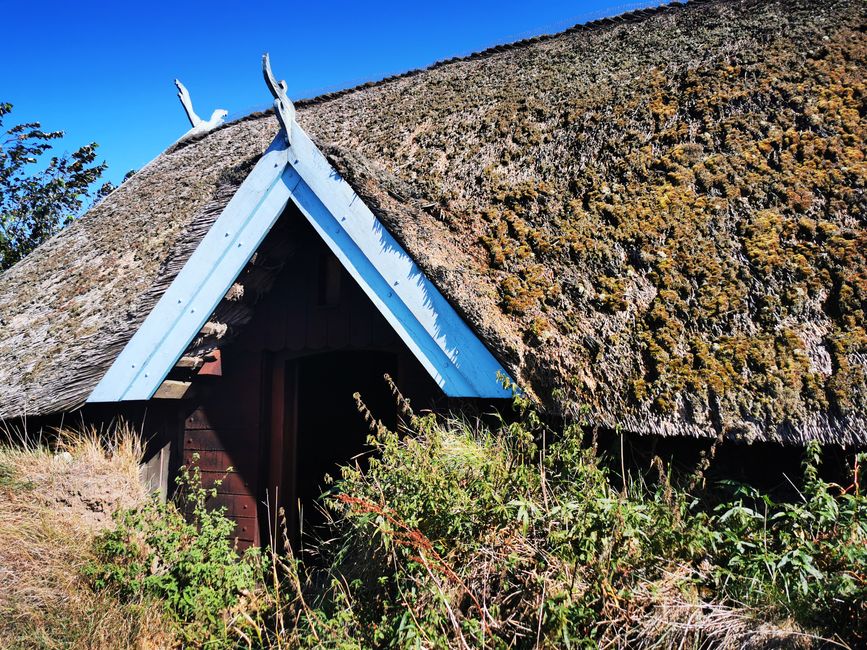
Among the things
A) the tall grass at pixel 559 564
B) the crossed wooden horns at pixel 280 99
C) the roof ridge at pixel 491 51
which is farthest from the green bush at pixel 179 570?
the roof ridge at pixel 491 51

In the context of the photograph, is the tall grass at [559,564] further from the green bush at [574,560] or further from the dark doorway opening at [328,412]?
the dark doorway opening at [328,412]

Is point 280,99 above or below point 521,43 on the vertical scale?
Result: below

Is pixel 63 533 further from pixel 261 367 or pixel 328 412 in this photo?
pixel 328 412

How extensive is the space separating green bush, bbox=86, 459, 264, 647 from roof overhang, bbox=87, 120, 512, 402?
2.85 ft

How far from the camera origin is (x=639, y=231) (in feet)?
11.9

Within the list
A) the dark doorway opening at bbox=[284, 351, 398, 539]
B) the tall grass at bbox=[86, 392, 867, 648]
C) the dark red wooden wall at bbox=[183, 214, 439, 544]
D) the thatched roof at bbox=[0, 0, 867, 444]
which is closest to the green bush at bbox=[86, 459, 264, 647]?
the tall grass at bbox=[86, 392, 867, 648]

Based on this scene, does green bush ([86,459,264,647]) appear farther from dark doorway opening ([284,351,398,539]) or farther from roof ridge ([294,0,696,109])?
roof ridge ([294,0,696,109])

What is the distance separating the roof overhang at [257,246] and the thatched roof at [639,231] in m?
0.11

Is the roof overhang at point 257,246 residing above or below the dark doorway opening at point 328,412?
above

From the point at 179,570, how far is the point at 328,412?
311 cm

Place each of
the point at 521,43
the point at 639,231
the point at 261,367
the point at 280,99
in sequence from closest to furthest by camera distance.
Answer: the point at 639,231 < the point at 280,99 < the point at 261,367 < the point at 521,43

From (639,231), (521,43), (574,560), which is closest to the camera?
(574,560)

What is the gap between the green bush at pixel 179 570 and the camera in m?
3.22

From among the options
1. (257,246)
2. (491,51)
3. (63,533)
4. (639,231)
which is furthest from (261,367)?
(491,51)
